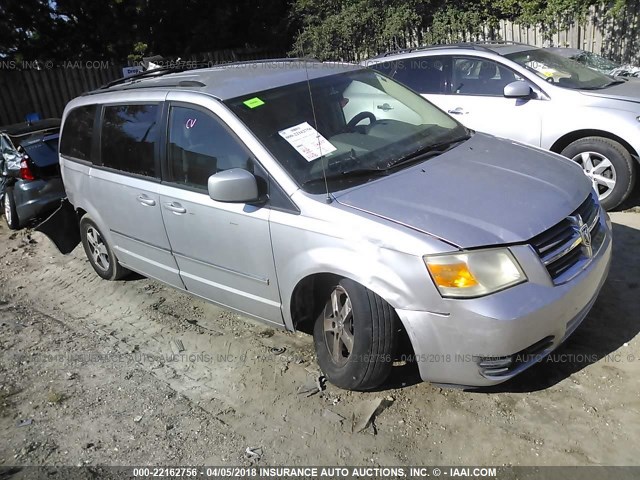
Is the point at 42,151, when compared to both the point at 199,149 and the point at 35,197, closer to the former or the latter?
the point at 35,197

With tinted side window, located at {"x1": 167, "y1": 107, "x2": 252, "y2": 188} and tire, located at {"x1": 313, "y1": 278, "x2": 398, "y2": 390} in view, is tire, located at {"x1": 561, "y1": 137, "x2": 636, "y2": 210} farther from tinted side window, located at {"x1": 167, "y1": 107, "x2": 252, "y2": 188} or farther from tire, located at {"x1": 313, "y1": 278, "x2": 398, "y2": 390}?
tinted side window, located at {"x1": 167, "y1": 107, "x2": 252, "y2": 188}

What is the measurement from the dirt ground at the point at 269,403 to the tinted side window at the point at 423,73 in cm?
304

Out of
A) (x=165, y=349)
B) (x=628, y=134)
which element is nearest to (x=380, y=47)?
(x=628, y=134)

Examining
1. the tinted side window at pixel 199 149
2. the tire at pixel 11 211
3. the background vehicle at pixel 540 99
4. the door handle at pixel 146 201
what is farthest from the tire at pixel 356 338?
the tire at pixel 11 211

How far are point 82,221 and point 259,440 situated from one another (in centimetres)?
334

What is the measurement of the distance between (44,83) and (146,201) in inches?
447

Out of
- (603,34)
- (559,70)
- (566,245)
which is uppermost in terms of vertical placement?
(559,70)

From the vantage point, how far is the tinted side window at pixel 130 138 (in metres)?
4.21

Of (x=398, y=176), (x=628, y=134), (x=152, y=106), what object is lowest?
(x=628, y=134)

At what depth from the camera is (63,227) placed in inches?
241

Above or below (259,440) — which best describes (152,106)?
above

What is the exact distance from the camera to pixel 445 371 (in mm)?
2998

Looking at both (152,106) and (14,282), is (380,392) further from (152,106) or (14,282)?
(14,282)

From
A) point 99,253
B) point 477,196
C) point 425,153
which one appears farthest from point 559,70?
point 99,253
